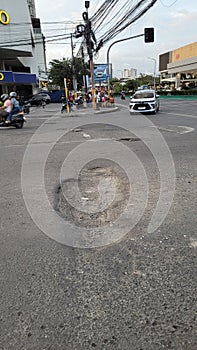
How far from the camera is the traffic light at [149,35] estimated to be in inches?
763

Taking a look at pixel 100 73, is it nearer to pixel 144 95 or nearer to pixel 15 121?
pixel 144 95

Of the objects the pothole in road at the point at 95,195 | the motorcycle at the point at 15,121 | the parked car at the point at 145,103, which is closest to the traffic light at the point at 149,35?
the parked car at the point at 145,103

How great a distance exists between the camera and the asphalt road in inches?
78.4

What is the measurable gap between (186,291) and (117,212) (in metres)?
1.68

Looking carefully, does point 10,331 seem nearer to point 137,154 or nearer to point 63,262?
point 63,262

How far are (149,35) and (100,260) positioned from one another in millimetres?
19806

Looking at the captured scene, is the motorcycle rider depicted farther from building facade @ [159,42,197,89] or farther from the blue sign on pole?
building facade @ [159,42,197,89]

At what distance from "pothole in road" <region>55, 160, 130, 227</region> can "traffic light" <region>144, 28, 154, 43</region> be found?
1623 cm

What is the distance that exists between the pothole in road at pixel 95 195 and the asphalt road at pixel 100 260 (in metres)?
0.02

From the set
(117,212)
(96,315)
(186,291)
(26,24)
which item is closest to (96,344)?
(96,315)

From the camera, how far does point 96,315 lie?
212 centimetres

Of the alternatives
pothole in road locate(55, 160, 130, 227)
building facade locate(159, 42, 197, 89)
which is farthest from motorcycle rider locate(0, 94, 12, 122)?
building facade locate(159, 42, 197, 89)

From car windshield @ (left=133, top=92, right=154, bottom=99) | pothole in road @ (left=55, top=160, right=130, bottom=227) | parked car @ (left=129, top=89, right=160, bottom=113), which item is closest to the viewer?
pothole in road @ (left=55, top=160, right=130, bottom=227)

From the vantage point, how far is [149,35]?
19.5 metres
